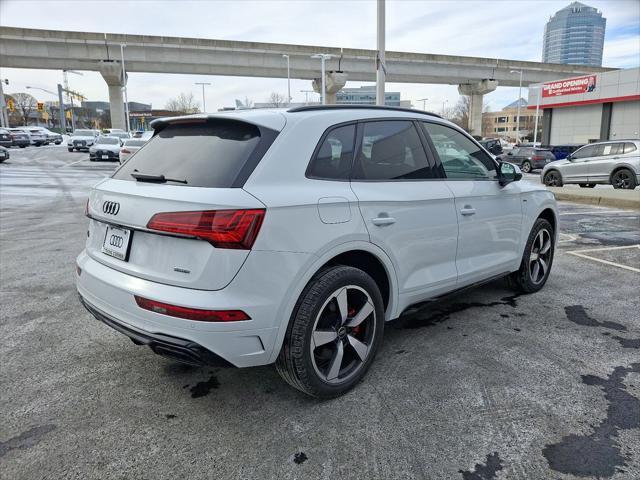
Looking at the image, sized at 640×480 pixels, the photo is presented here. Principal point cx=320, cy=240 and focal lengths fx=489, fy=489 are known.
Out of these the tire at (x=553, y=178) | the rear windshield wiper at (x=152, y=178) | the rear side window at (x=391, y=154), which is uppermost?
the rear side window at (x=391, y=154)

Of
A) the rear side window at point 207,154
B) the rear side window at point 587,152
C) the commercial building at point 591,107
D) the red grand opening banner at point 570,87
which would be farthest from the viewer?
the red grand opening banner at point 570,87

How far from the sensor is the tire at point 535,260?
492cm

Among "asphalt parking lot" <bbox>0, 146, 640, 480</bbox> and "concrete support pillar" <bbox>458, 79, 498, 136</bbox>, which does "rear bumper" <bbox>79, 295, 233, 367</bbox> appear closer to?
"asphalt parking lot" <bbox>0, 146, 640, 480</bbox>

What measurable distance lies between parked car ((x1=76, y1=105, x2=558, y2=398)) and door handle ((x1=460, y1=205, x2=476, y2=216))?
0.07 feet

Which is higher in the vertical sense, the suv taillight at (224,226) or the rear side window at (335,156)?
the rear side window at (335,156)

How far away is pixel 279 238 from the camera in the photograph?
2.58 meters

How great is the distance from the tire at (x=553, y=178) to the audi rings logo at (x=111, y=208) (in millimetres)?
17515


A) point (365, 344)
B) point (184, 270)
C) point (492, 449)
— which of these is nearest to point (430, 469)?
point (492, 449)

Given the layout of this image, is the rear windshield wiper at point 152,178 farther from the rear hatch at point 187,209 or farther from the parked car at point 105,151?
the parked car at point 105,151

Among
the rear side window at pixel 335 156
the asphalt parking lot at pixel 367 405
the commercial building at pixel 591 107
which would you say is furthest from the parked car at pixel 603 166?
the commercial building at pixel 591 107

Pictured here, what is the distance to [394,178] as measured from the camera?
11.2ft

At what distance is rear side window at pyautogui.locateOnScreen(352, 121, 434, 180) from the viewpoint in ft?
10.7

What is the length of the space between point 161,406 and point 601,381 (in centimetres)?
286

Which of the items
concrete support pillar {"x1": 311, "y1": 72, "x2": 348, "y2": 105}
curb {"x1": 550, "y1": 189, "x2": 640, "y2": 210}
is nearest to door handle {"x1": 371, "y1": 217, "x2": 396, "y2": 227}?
curb {"x1": 550, "y1": 189, "x2": 640, "y2": 210}
